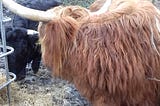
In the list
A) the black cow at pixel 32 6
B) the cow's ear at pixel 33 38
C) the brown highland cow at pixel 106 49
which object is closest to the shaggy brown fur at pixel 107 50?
the brown highland cow at pixel 106 49

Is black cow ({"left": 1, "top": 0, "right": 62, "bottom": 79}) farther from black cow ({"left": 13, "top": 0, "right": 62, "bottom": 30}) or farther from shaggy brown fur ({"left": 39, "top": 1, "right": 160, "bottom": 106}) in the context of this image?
shaggy brown fur ({"left": 39, "top": 1, "right": 160, "bottom": 106})

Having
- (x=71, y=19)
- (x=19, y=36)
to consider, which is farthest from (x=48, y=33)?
(x=19, y=36)

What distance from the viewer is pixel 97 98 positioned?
9.60ft

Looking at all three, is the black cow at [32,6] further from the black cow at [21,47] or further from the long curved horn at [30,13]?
the long curved horn at [30,13]

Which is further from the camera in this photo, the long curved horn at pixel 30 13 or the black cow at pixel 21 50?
the black cow at pixel 21 50

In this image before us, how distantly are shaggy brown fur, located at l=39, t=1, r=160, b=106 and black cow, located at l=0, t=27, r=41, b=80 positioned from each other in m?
1.58

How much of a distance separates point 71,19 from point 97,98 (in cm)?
66

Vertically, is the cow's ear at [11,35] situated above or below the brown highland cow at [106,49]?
below

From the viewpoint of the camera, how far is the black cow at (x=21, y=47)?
4.41 metres

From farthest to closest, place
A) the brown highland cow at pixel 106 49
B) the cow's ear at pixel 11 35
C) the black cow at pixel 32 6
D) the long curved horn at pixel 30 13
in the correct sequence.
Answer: the black cow at pixel 32 6 < the cow's ear at pixel 11 35 < the brown highland cow at pixel 106 49 < the long curved horn at pixel 30 13

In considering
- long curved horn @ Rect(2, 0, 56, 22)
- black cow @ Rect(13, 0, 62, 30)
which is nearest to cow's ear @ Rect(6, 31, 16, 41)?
black cow @ Rect(13, 0, 62, 30)

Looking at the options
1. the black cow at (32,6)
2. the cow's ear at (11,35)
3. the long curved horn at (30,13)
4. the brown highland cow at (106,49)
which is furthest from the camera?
the black cow at (32,6)

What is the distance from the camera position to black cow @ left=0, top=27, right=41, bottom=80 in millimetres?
4411

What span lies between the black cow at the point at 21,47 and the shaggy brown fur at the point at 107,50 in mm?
1582
